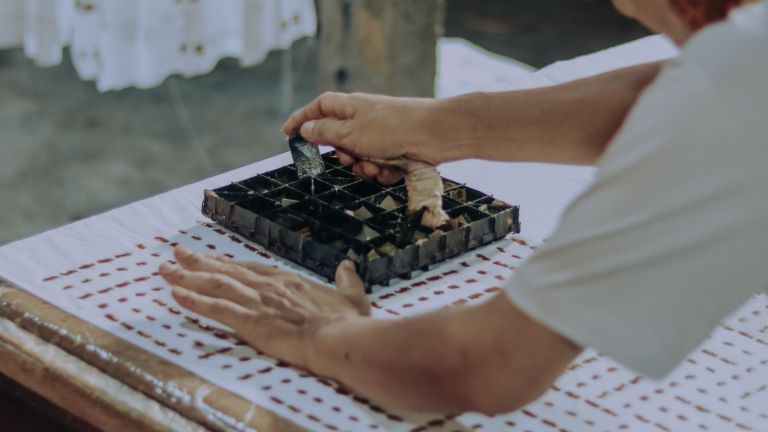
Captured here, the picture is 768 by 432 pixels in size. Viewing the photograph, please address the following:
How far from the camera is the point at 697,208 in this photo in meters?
0.90

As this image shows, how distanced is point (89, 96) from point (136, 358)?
3.36 m

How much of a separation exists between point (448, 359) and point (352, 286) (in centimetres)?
27

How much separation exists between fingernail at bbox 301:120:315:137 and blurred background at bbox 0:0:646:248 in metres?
1.47

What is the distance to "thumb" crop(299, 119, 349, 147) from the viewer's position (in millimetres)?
1549

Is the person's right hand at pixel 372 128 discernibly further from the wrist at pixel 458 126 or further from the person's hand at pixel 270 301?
the person's hand at pixel 270 301

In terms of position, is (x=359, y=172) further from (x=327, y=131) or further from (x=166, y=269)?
(x=166, y=269)

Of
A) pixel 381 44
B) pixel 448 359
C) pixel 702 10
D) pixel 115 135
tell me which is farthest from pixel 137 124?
pixel 702 10

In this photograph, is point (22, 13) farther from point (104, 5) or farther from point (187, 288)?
point (187, 288)

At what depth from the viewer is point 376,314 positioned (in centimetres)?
133

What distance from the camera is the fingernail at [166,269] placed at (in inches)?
52.9

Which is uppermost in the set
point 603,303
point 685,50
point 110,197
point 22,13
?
point 685,50

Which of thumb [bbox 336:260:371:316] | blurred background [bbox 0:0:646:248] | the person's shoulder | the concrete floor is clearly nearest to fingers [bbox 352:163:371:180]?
thumb [bbox 336:260:371:316]

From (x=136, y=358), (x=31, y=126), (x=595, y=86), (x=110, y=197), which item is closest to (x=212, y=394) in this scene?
(x=136, y=358)

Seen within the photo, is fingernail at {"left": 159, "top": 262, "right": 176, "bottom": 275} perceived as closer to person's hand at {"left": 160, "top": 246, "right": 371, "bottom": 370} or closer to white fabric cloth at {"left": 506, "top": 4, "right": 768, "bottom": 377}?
person's hand at {"left": 160, "top": 246, "right": 371, "bottom": 370}
